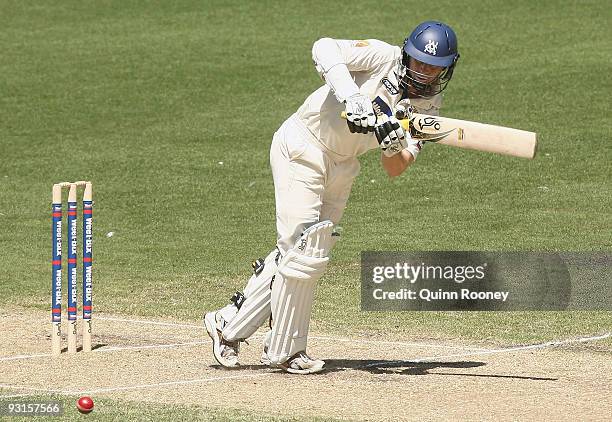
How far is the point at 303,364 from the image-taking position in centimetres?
722

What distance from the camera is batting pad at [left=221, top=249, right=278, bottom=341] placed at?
287 inches

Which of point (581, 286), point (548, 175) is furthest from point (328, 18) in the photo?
point (581, 286)

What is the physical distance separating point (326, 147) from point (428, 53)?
746 millimetres

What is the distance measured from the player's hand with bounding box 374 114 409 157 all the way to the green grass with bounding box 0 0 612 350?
75.9 inches

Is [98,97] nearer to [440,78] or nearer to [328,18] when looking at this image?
[328,18]

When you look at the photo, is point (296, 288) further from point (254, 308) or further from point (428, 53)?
point (428, 53)

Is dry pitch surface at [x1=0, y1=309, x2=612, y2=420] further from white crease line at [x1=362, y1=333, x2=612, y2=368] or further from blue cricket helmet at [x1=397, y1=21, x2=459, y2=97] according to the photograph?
blue cricket helmet at [x1=397, y1=21, x2=459, y2=97]

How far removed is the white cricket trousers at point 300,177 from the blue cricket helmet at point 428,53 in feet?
1.83

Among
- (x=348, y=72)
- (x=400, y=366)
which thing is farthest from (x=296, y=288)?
(x=348, y=72)

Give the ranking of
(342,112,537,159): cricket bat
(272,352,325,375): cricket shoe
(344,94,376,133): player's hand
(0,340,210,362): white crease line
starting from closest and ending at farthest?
(344,94,376,133): player's hand, (342,112,537,159): cricket bat, (272,352,325,375): cricket shoe, (0,340,210,362): white crease line

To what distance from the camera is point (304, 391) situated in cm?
679

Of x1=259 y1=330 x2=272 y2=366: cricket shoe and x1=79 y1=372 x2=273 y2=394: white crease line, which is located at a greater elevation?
x1=259 y1=330 x2=272 y2=366: cricket shoe

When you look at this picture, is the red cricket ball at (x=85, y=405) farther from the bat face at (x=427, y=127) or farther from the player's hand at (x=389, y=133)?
the bat face at (x=427, y=127)

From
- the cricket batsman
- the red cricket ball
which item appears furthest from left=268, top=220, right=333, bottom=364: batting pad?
the red cricket ball
